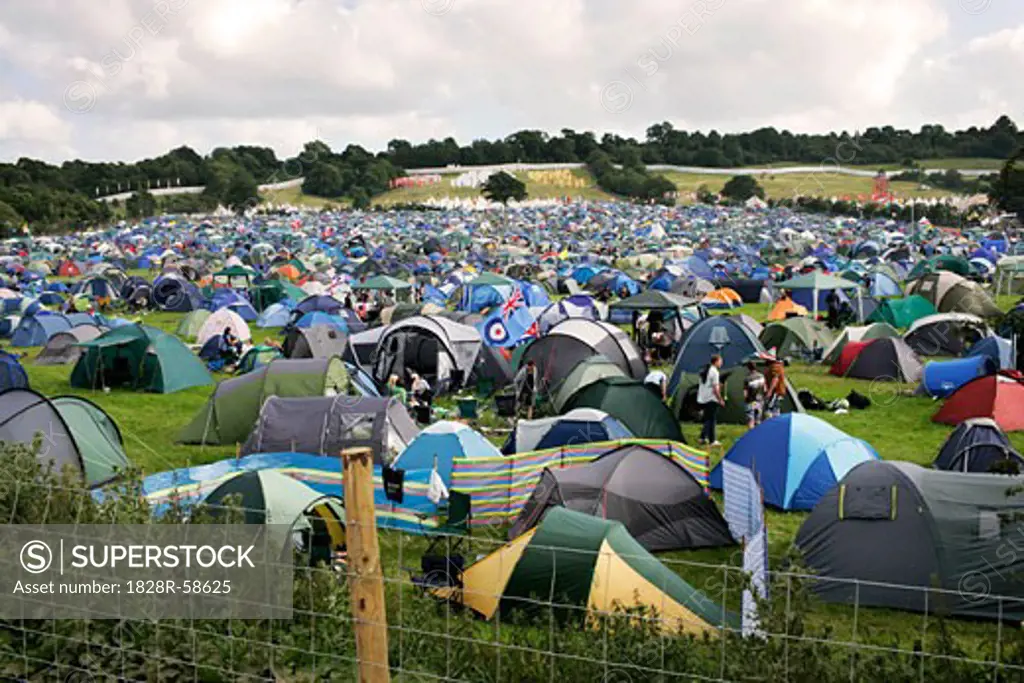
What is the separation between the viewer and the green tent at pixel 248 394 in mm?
14148

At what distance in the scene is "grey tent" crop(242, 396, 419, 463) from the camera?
12.3 meters

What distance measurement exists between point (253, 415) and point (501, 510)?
5.35m

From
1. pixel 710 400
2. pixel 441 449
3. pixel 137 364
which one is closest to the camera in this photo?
pixel 441 449

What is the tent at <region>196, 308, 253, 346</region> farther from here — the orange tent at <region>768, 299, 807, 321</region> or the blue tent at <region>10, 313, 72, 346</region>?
the orange tent at <region>768, 299, 807, 321</region>

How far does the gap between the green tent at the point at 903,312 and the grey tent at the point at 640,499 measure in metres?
17.3

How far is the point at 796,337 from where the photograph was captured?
2097 cm

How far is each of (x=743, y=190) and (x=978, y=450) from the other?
336 ft

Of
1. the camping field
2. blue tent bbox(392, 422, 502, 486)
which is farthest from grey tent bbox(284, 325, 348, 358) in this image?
blue tent bbox(392, 422, 502, 486)

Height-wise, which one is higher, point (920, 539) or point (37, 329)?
point (37, 329)

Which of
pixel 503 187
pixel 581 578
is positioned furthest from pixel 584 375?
pixel 503 187

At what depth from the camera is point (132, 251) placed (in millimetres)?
57344

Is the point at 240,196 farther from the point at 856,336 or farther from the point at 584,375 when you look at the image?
the point at 584,375

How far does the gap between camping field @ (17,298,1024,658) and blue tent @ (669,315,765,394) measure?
136 centimetres

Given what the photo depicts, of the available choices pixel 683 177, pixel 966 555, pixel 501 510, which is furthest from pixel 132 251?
pixel 683 177
